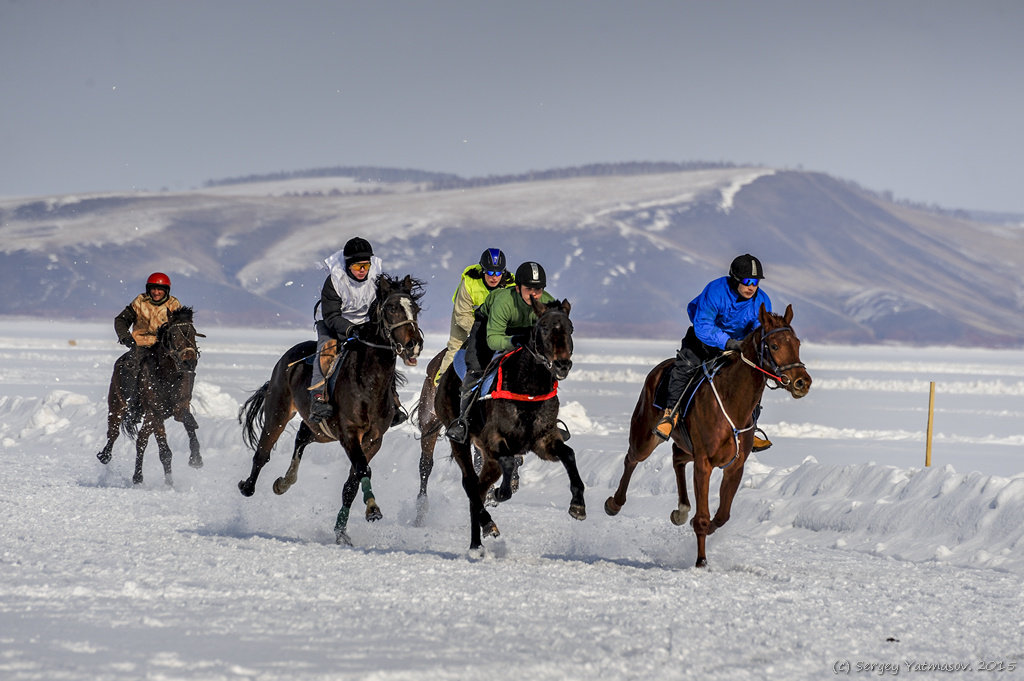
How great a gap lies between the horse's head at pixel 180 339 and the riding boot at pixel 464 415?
5953 mm

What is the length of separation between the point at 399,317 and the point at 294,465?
252 centimetres

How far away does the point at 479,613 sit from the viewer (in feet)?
24.0

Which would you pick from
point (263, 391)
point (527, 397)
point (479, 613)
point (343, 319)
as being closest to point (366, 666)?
point (479, 613)

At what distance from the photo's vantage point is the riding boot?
10.5 m

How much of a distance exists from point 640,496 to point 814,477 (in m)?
2.11

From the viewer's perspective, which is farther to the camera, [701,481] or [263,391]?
[263,391]

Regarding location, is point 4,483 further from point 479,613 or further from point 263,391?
point 479,613

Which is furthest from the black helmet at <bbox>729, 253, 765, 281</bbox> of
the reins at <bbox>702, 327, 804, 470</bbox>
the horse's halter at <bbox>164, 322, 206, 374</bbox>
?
the horse's halter at <bbox>164, 322, 206, 374</bbox>

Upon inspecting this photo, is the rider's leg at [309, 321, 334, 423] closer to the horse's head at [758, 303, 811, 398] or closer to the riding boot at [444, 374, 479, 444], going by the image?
the riding boot at [444, 374, 479, 444]

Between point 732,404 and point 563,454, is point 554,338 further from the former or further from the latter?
point 732,404

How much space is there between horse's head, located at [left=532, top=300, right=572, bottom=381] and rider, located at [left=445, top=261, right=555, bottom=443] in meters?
0.30

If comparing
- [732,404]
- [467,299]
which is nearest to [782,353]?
Answer: [732,404]

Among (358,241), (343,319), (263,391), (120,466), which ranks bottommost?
(120,466)

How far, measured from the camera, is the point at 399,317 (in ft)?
35.3
